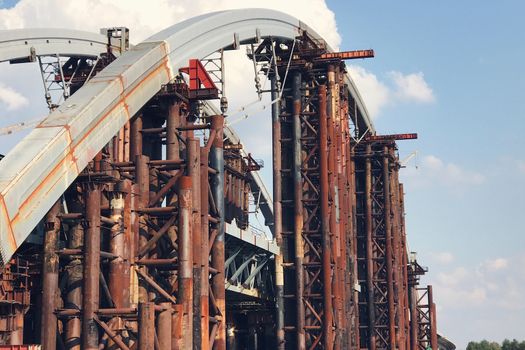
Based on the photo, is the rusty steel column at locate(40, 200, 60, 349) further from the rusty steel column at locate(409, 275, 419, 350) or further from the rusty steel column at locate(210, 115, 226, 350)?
the rusty steel column at locate(409, 275, 419, 350)

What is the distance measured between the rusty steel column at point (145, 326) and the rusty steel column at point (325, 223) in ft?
94.5

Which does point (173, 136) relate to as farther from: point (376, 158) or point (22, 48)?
point (376, 158)

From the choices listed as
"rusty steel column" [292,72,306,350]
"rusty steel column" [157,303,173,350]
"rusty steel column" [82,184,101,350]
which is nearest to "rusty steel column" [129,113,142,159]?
"rusty steel column" [82,184,101,350]

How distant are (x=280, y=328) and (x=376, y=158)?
30273 mm

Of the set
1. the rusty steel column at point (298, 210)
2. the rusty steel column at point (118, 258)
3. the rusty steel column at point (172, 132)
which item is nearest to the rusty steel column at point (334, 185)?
the rusty steel column at point (298, 210)

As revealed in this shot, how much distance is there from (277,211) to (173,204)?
2250 cm

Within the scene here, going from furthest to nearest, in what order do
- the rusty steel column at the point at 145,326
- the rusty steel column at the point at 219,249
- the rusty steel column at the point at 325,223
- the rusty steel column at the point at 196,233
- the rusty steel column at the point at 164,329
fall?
the rusty steel column at the point at 325,223 < the rusty steel column at the point at 219,249 < the rusty steel column at the point at 196,233 < the rusty steel column at the point at 164,329 < the rusty steel column at the point at 145,326

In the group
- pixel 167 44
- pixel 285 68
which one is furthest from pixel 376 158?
pixel 167 44

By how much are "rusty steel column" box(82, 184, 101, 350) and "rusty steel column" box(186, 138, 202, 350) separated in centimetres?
478

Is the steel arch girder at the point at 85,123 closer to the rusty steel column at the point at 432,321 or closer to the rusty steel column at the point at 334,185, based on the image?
the rusty steel column at the point at 334,185

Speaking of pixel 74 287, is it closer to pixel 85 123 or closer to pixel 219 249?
pixel 85 123

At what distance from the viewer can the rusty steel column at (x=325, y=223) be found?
202 ft

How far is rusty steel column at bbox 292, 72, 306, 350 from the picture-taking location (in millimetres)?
61656

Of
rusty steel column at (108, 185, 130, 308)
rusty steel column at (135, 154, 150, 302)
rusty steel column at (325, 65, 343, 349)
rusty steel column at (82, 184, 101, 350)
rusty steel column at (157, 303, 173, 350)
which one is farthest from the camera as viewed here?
rusty steel column at (325, 65, 343, 349)
